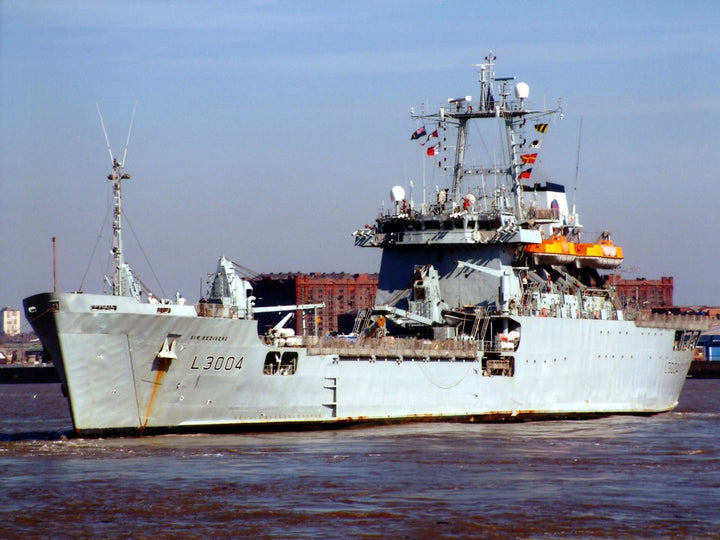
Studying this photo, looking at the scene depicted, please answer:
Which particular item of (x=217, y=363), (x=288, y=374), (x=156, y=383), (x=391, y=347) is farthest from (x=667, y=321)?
(x=156, y=383)

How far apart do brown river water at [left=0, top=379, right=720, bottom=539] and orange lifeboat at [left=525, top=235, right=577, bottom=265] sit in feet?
34.7

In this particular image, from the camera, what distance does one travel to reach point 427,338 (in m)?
43.2

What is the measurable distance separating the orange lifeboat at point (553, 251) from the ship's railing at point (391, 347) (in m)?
5.91

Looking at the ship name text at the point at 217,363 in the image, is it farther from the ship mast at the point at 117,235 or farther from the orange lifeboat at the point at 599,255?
the orange lifeboat at the point at 599,255

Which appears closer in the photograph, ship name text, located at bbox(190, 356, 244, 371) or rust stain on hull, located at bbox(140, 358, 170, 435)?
rust stain on hull, located at bbox(140, 358, 170, 435)

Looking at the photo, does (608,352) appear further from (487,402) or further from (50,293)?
(50,293)

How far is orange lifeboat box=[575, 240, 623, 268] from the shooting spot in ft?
157

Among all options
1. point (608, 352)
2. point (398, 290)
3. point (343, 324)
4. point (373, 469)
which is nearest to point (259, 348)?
point (373, 469)

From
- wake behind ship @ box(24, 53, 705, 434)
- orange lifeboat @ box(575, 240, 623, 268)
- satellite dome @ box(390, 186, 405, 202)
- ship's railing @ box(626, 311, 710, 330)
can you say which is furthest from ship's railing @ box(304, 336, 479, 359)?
ship's railing @ box(626, 311, 710, 330)

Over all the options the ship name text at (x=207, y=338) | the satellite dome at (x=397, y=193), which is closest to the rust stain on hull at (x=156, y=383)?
the ship name text at (x=207, y=338)

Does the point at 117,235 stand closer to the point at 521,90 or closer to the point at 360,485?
the point at 360,485

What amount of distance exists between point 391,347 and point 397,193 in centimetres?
891

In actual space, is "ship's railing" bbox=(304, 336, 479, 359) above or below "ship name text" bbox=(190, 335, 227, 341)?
below

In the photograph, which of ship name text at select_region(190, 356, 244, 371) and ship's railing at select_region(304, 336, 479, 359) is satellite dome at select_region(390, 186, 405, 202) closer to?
ship's railing at select_region(304, 336, 479, 359)
